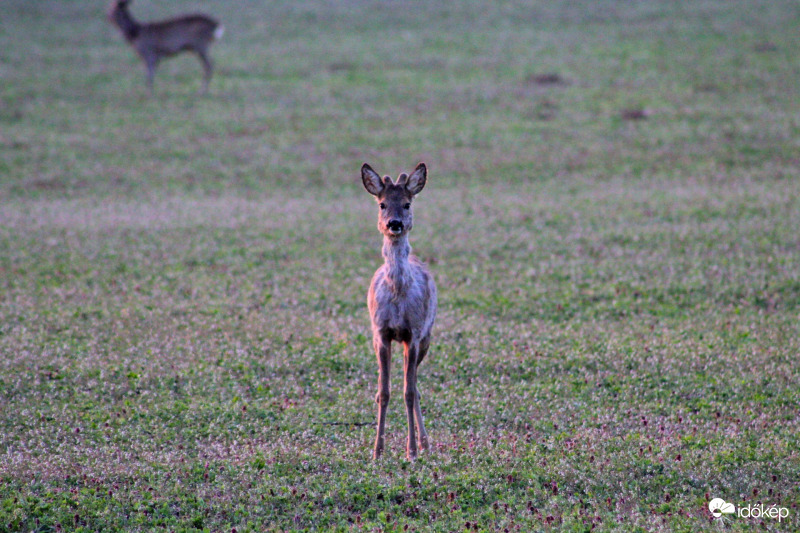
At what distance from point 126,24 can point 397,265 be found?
2615 cm

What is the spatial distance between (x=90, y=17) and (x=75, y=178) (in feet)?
78.3

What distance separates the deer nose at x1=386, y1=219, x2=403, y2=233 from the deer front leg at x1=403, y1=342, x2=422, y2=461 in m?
1.13

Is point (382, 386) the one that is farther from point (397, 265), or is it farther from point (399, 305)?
point (397, 265)

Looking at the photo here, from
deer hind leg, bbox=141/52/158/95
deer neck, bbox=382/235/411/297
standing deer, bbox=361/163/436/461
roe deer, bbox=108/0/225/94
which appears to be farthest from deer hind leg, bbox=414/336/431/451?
deer hind leg, bbox=141/52/158/95

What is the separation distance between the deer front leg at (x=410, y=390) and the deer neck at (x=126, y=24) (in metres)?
26.0

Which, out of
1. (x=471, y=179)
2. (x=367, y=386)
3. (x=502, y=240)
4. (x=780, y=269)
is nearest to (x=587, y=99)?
(x=471, y=179)

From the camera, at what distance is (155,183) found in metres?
22.4

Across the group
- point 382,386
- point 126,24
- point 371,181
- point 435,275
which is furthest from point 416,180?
point 126,24

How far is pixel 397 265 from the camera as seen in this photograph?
8.48 meters

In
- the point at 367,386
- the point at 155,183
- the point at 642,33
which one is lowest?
the point at 367,386

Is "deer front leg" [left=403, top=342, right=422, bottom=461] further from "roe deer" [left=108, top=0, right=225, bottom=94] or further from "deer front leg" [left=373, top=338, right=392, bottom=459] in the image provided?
"roe deer" [left=108, top=0, right=225, bottom=94]

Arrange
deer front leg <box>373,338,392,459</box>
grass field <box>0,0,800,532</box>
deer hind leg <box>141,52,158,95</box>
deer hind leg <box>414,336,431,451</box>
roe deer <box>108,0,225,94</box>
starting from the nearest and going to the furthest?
1. grass field <box>0,0,800,532</box>
2. deer front leg <box>373,338,392,459</box>
3. deer hind leg <box>414,336,431,451</box>
4. deer hind leg <box>141,52,158,95</box>
5. roe deer <box>108,0,225,94</box>

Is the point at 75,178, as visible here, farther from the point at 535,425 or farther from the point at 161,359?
the point at 535,425

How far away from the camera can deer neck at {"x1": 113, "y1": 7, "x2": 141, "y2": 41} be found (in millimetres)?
30909
